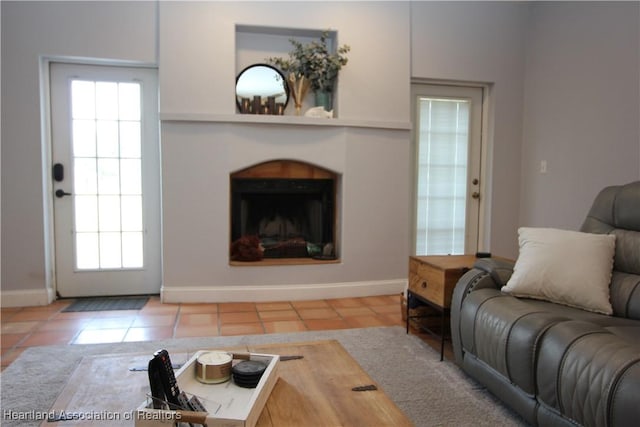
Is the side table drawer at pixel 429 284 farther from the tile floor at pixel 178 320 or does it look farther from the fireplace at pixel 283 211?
the fireplace at pixel 283 211

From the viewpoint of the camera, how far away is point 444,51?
13.2ft

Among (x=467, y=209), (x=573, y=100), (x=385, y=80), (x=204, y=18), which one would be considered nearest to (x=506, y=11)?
(x=573, y=100)

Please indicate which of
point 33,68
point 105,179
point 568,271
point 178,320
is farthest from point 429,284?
point 33,68

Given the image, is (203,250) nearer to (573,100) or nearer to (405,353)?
(405,353)

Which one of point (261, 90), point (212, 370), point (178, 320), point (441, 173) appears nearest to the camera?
point (212, 370)

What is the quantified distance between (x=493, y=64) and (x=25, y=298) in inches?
172

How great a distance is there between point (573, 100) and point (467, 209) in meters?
1.27

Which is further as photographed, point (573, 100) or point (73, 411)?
point (573, 100)

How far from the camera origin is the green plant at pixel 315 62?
144 inches

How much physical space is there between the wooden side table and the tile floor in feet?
1.09

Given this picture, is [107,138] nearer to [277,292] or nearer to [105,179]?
[105,179]

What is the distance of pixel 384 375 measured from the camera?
90.2 inches

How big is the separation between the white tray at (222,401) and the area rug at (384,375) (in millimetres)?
568

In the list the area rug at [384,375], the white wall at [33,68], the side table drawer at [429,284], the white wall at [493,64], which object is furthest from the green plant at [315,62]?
the area rug at [384,375]
